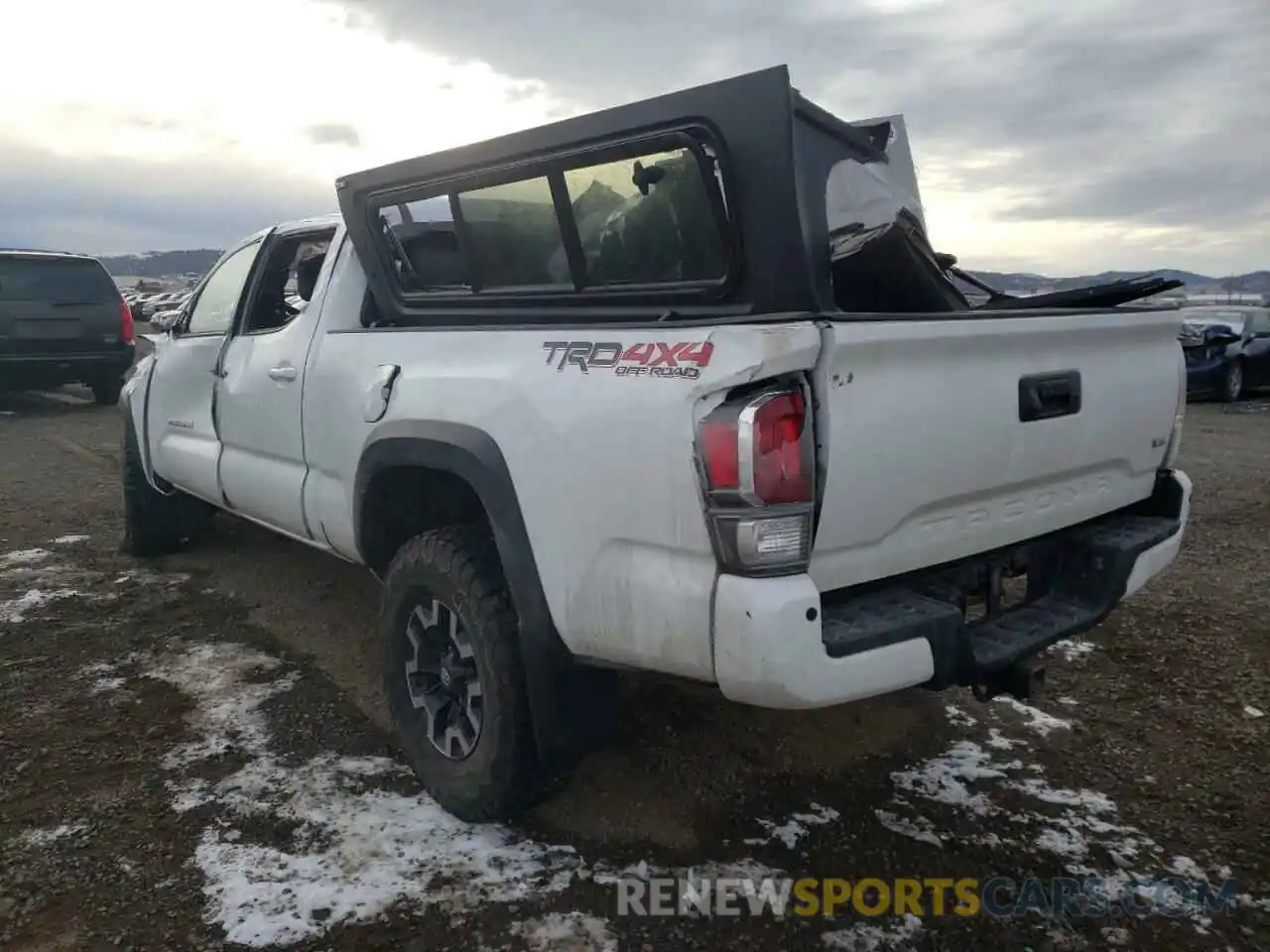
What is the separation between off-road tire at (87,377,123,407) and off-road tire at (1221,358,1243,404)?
50.3ft

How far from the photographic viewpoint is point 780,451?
219 cm

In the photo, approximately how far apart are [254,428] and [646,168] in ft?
8.04

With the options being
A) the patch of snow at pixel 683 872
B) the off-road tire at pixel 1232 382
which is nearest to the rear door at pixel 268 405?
the patch of snow at pixel 683 872

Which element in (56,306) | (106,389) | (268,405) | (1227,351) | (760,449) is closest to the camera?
(760,449)

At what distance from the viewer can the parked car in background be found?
551 inches

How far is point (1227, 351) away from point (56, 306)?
15619mm

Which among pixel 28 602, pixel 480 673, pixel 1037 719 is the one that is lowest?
pixel 1037 719

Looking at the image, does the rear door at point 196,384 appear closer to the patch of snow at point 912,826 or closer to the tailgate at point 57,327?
the patch of snow at point 912,826

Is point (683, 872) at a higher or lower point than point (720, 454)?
lower

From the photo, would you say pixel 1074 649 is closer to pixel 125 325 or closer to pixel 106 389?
pixel 125 325

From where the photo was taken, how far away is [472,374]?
2.88 metres

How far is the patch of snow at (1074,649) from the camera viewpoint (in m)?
4.36

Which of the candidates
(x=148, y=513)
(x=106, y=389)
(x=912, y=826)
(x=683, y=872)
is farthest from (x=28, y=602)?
(x=106, y=389)

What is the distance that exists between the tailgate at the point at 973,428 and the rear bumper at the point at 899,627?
3.7 inches
